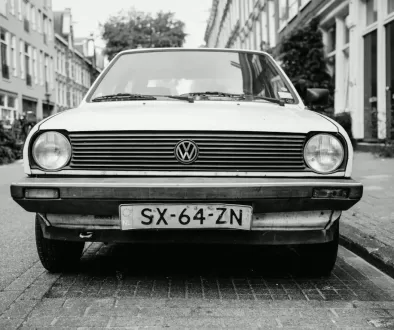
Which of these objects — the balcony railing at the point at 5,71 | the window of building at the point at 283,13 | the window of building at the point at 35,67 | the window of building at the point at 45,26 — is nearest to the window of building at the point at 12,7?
the balcony railing at the point at 5,71

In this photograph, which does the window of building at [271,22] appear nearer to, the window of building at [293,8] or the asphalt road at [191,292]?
the window of building at [293,8]

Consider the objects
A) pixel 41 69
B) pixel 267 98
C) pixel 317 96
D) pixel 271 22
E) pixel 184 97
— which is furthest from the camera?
pixel 41 69

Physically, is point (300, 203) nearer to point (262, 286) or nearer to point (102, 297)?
Result: point (262, 286)

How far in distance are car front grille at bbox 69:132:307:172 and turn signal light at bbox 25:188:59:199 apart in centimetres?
21

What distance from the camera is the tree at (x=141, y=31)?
50656 mm

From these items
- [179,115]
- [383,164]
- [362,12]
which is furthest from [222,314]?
[362,12]

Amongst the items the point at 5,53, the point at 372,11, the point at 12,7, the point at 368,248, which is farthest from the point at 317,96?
the point at 12,7

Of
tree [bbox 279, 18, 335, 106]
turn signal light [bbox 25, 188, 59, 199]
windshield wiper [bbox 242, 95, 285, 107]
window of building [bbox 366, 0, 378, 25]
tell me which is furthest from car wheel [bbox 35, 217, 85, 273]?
tree [bbox 279, 18, 335, 106]

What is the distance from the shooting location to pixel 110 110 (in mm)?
3840

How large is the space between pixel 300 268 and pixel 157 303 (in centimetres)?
116

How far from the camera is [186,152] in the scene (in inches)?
Answer: 136

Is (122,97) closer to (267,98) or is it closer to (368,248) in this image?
(267,98)

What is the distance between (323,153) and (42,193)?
1698 millimetres

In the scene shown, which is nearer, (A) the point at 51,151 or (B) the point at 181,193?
(B) the point at 181,193
